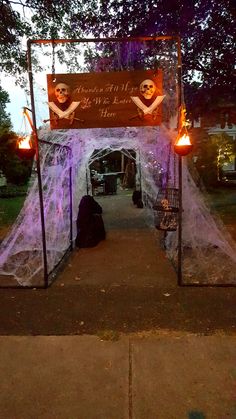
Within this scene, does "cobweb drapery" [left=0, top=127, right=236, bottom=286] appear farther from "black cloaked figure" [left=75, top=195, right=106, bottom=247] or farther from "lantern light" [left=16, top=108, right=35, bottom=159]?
"lantern light" [left=16, top=108, right=35, bottom=159]

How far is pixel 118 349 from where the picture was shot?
3.95 metres

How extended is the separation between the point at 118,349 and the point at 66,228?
15.6ft

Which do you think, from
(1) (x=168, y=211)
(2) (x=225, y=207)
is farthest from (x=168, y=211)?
(2) (x=225, y=207)

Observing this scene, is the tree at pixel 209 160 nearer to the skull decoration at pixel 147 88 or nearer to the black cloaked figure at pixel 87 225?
the black cloaked figure at pixel 87 225

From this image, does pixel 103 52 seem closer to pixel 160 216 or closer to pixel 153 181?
pixel 160 216

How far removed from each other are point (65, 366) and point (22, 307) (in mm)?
1730

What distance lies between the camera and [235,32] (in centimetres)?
1094

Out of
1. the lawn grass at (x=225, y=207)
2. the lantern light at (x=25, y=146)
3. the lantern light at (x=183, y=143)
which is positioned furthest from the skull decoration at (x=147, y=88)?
the lawn grass at (x=225, y=207)

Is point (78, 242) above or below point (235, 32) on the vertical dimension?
below

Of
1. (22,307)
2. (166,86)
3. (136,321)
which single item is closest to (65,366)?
(136,321)

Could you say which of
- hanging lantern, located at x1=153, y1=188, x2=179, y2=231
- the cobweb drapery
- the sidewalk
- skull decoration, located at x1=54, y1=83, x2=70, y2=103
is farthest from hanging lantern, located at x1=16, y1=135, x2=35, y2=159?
hanging lantern, located at x1=153, y1=188, x2=179, y2=231

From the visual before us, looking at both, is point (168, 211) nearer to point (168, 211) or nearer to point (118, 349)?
point (168, 211)

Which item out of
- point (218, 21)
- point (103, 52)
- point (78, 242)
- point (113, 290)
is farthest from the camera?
point (218, 21)

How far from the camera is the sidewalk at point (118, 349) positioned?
3.07m
